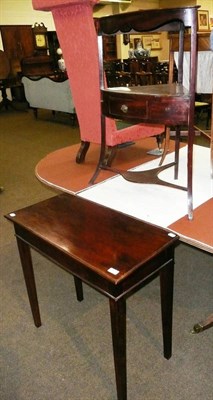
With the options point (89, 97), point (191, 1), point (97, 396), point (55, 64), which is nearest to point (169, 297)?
point (97, 396)

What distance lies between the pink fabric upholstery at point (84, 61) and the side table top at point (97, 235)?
972 millimetres

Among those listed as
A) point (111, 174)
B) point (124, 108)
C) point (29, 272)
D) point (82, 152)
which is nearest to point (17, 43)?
point (82, 152)

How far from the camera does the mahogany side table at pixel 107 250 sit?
40.0 inches

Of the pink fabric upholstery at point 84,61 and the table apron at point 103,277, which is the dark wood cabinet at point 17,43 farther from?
the table apron at point 103,277

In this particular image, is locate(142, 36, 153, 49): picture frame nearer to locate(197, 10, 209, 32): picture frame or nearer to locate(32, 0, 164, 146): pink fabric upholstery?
locate(197, 10, 209, 32): picture frame

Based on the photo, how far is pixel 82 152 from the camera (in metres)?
2.55

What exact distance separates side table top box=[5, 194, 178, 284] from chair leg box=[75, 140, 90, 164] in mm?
1099

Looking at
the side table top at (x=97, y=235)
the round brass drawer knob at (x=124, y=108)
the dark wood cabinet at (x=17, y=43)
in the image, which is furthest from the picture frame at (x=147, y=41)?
the side table top at (x=97, y=235)

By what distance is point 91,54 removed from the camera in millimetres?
2018

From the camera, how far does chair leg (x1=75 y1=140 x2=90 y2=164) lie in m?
2.53

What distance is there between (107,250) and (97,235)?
11cm

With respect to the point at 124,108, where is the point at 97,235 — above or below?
below

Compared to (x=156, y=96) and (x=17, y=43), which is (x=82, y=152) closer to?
(x=156, y=96)

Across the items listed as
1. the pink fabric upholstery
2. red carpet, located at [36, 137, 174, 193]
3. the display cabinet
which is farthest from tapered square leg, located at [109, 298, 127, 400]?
the pink fabric upholstery
